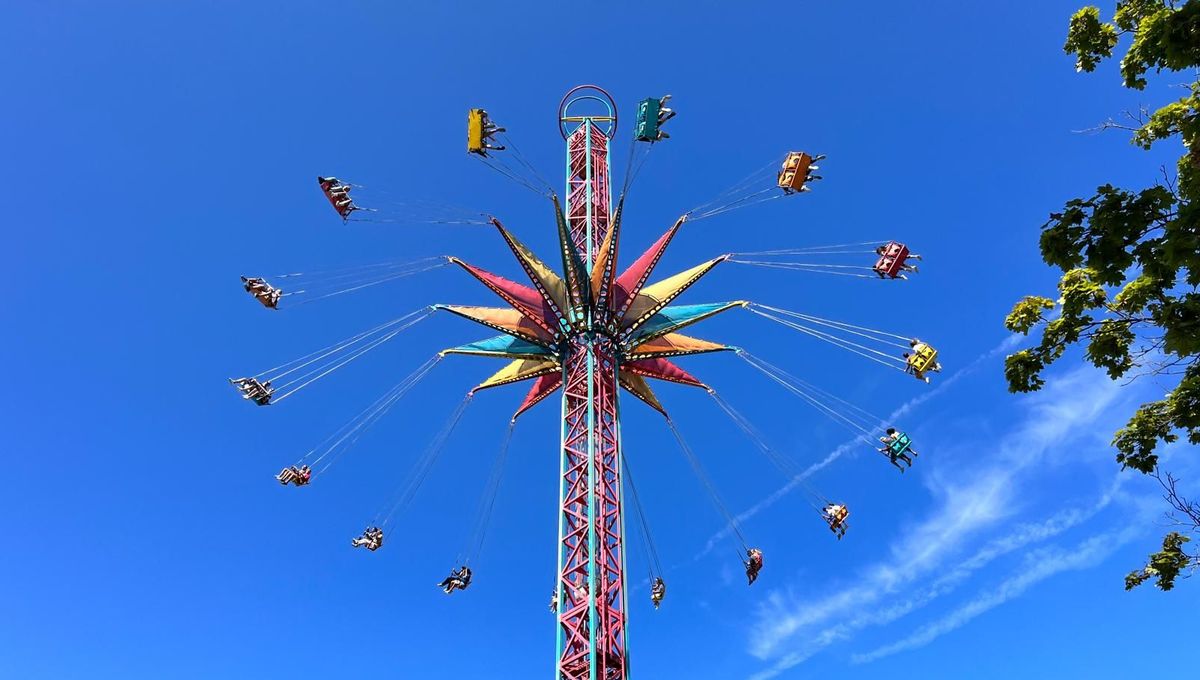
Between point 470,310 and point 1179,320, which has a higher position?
point 470,310

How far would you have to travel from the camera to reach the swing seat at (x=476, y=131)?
35.0m

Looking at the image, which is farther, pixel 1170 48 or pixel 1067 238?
pixel 1067 238

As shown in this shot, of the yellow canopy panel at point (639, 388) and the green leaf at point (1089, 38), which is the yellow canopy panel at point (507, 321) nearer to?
the yellow canopy panel at point (639, 388)

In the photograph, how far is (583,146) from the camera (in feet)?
127

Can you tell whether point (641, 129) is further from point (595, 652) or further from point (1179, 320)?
point (1179, 320)

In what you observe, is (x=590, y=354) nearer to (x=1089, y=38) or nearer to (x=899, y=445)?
(x=899, y=445)

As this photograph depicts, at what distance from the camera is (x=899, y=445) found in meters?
30.4

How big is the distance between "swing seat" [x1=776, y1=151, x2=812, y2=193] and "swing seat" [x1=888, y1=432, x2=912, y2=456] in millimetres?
10973

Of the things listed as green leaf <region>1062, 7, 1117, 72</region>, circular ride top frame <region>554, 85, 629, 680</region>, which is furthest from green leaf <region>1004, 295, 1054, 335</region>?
circular ride top frame <region>554, 85, 629, 680</region>

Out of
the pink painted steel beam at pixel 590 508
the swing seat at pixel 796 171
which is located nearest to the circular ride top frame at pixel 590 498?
the pink painted steel beam at pixel 590 508

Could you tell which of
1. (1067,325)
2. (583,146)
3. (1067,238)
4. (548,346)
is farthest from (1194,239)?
(583,146)

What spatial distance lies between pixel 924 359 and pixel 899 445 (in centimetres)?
362

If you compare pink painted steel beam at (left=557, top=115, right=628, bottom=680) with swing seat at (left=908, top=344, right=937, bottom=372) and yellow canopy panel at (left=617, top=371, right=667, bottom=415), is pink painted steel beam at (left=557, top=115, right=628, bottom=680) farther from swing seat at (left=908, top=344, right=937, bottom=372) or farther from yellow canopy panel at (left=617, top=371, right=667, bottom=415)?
swing seat at (left=908, top=344, right=937, bottom=372)

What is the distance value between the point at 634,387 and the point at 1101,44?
24523 millimetres
